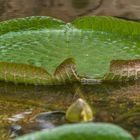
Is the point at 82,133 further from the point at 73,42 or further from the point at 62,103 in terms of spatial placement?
the point at 73,42

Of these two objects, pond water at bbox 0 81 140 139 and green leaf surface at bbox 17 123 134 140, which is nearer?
green leaf surface at bbox 17 123 134 140

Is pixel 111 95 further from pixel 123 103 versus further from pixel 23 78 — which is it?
pixel 23 78

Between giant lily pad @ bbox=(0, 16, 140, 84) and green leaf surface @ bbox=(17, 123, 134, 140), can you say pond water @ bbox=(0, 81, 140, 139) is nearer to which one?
giant lily pad @ bbox=(0, 16, 140, 84)

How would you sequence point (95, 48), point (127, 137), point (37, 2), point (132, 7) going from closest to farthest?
point (127, 137) → point (95, 48) → point (132, 7) → point (37, 2)

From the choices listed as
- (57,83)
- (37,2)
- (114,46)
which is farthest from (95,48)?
(37,2)

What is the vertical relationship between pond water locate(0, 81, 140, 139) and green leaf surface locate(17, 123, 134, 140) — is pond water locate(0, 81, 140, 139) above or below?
below

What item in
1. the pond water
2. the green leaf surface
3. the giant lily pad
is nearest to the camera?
the green leaf surface

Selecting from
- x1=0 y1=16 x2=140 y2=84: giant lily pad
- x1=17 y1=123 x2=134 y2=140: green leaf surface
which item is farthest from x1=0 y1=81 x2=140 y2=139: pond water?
x1=17 y1=123 x2=134 y2=140: green leaf surface
